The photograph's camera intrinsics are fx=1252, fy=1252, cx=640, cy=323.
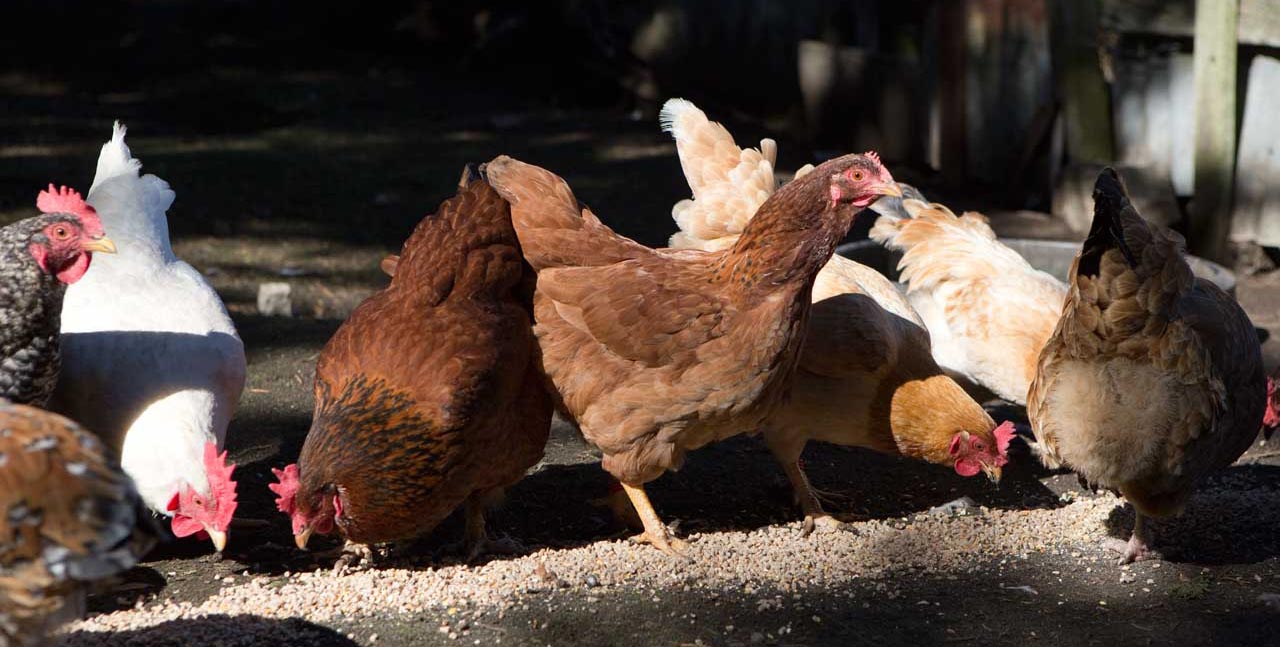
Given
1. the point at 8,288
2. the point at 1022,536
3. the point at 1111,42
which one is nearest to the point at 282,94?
the point at 1111,42

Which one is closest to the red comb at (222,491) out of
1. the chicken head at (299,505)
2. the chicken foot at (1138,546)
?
the chicken head at (299,505)

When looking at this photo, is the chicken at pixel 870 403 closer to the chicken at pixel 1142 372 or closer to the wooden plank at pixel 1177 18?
the chicken at pixel 1142 372

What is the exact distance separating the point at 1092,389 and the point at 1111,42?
419 cm

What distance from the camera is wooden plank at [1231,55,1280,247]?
6340 mm

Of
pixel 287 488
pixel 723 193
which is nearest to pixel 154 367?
pixel 287 488

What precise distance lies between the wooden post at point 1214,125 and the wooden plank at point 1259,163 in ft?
0.23

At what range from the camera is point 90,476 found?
2.62 metres

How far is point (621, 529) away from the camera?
412 centimetres

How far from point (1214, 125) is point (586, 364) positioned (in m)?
4.20

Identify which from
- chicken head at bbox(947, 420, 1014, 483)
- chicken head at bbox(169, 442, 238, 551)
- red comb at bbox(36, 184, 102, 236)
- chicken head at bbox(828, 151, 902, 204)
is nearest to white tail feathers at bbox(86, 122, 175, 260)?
red comb at bbox(36, 184, 102, 236)

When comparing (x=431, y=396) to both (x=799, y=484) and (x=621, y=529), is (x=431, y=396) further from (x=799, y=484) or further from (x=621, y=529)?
(x=799, y=484)

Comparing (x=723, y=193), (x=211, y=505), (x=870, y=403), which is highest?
(x=723, y=193)

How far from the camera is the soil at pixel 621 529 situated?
334 cm

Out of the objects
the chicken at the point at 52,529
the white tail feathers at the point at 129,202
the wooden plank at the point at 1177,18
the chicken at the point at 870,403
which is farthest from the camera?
the wooden plank at the point at 1177,18
